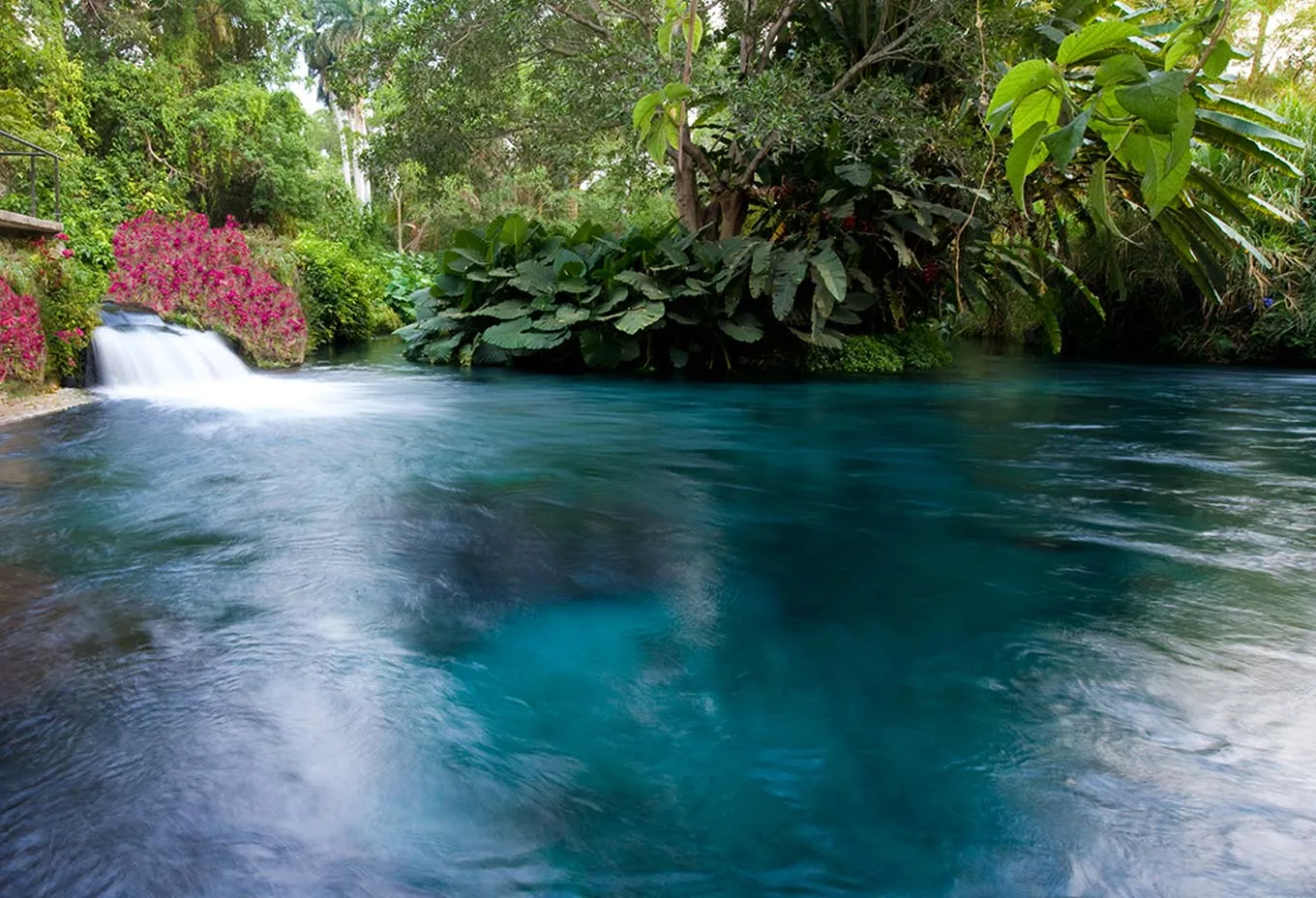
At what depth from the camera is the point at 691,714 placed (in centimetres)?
206

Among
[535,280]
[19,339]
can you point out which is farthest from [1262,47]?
[19,339]

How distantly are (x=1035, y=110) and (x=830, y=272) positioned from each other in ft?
27.3

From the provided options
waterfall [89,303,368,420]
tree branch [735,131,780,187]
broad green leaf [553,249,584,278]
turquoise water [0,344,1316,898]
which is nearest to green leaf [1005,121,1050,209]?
turquoise water [0,344,1316,898]

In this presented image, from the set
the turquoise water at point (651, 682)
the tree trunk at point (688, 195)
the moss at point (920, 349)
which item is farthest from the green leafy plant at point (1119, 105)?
the moss at point (920, 349)

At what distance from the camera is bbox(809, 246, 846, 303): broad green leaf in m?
8.75

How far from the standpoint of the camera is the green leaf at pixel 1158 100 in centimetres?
70

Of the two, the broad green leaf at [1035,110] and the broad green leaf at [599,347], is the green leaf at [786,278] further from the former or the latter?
the broad green leaf at [1035,110]

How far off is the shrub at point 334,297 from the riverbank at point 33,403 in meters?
6.45

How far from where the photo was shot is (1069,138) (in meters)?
0.74

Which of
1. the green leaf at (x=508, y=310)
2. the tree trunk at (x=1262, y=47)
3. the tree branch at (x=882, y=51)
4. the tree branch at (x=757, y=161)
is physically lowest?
the green leaf at (x=508, y=310)

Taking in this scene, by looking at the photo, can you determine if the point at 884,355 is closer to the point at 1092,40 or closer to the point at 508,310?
the point at 508,310

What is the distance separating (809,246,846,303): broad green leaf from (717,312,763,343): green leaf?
0.95 metres

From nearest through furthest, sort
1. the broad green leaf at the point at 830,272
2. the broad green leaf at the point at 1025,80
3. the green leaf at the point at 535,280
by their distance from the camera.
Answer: the broad green leaf at the point at 1025,80 → the broad green leaf at the point at 830,272 → the green leaf at the point at 535,280

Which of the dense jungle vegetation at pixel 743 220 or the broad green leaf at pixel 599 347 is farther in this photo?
the broad green leaf at pixel 599 347
